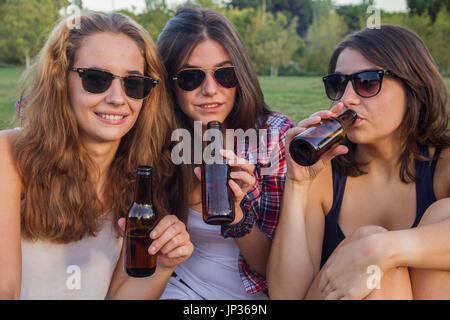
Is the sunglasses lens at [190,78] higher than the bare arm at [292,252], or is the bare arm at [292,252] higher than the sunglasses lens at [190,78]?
the sunglasses lens at [190,78]

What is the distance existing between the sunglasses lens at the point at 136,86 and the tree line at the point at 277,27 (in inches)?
513

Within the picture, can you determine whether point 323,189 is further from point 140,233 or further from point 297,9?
point 297,9

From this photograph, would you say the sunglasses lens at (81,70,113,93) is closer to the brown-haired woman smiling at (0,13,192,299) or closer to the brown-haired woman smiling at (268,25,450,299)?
the brown-haired woman smiling at (0,13,192,299)

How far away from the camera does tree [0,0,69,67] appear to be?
14.5 meters

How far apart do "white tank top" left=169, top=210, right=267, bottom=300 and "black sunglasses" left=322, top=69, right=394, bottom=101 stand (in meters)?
1.21

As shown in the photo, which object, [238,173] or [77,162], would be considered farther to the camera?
[77,162]

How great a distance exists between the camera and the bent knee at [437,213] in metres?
2.00

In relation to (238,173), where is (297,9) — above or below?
above

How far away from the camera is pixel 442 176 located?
2367 millimetres

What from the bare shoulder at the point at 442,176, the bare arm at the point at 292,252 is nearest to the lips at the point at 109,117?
the bare arm at the point at 292,252

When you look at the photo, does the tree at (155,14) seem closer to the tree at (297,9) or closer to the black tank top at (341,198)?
the tree at (297,9)

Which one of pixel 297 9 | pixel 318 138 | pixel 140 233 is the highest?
pixel 297 9

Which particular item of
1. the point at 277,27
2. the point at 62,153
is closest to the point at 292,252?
the point at 62,153

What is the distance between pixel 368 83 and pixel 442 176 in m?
0.72
